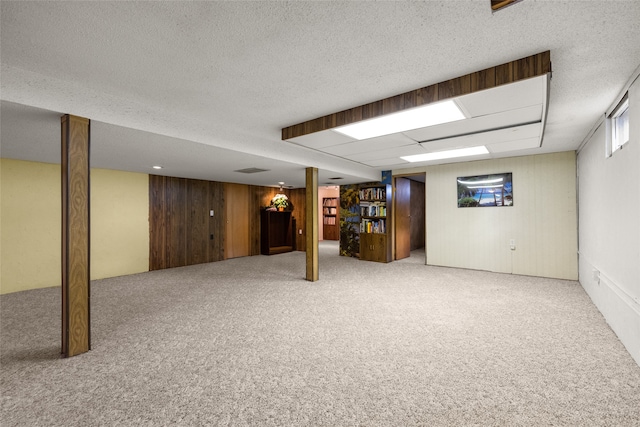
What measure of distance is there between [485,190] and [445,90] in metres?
4.21

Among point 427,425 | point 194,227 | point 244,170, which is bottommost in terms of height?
point 427,425

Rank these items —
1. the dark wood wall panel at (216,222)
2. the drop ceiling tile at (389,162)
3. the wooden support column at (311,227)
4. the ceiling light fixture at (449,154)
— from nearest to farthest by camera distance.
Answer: the ceiling light fixture at (449,154), the wooden support column at (311,227), the drop ceiling tile at (389,162), the dark wood wall panel at (216,222)

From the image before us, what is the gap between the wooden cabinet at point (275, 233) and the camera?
346 inches

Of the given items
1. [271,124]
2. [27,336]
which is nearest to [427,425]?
[271,124]

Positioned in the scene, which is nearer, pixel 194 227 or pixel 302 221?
pixel 194 227

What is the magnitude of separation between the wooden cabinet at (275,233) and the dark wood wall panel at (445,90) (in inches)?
220

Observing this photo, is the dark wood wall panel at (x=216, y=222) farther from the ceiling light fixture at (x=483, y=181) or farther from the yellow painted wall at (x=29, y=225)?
the ceiling light fixture at (x=483, y=181)

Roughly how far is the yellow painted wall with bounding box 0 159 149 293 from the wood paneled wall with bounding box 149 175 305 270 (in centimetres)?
26

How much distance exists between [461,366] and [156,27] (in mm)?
3233

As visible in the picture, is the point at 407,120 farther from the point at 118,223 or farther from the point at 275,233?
the point at 275,233

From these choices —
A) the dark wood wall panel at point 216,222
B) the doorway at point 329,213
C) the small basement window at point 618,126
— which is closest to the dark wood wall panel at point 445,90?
the small basement window at point 618,126

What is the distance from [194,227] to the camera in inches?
282

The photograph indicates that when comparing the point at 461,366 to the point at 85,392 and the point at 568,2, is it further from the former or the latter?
the point at 85,392

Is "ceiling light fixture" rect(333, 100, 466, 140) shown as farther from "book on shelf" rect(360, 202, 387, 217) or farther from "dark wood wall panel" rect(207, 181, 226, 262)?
"dark wood wall panel" rect(207, 181, 226, 262)
